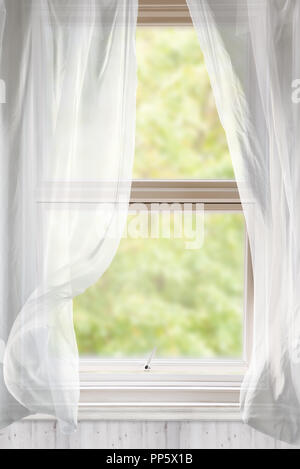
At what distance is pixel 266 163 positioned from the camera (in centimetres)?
176

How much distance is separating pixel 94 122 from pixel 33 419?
→ 3.48ft

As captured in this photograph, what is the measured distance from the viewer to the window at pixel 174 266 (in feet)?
6.39

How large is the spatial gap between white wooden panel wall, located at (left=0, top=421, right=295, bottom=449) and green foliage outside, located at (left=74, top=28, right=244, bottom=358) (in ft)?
0.96

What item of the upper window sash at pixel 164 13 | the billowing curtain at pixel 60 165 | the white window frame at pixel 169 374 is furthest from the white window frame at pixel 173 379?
the upper window sash at pixel 164 13

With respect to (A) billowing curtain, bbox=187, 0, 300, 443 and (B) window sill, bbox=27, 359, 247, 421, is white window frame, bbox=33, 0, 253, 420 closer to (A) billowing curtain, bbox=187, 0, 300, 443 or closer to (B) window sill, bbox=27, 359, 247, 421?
(B) window sill, bbox=27, 359, 247, 421

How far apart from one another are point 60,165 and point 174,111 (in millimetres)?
512

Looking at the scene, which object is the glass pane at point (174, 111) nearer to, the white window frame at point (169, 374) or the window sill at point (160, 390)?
the white window frame at point (169, 374)

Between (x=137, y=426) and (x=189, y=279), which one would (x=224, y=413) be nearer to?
(x=137, y=426)

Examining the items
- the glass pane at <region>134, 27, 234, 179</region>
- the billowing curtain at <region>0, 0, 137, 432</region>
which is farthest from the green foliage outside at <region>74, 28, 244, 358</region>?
the billowing curtain at <region>0, 0, 137, 432</region>

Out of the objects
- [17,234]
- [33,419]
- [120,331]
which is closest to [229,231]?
[120,331]

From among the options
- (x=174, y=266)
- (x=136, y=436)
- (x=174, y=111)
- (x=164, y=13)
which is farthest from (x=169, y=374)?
(x=164, y=13)

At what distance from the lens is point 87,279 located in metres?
1.75

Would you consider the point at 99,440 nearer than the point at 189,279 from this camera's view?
Yes

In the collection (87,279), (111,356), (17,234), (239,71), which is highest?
(239,71)
